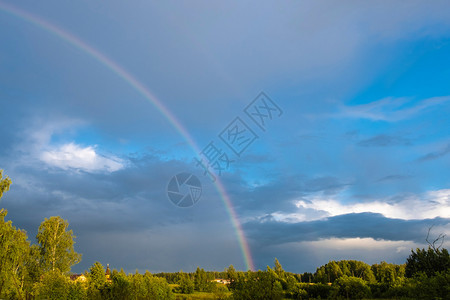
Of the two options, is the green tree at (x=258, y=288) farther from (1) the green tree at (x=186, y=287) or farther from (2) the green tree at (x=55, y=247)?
(1) the green tree at (x=186, y=287)

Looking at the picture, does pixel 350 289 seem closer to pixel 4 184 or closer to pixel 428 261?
pixel 428 261

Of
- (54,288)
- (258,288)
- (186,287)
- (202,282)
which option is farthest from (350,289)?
(202,282)

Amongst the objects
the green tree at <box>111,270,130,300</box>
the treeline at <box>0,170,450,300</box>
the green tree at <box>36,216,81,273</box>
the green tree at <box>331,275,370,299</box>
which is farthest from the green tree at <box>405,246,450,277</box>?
the green tree at <box>36,216,81,273</box>

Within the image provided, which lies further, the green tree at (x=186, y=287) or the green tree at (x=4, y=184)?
the green tree at (x=186, y=287)

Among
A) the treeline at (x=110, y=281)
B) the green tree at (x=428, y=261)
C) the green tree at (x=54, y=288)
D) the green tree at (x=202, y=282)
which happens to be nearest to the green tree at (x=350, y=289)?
the treeline at (x=110, y=281)

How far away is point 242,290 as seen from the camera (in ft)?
45.4

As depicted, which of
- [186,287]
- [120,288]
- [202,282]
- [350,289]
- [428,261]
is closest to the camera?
[120,288]

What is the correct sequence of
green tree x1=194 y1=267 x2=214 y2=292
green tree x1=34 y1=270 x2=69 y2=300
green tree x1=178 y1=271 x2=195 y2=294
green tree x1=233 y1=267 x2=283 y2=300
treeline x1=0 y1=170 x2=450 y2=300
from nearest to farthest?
1. green tree x1=233 y1=267 x2=283 y2=300
2. treeline x1=0 y1=170 x2=450 y2=300
3. green tree x1=34 y1=270 x2=69 y2=300
4. green tree x1=178 y1=271 x2=195 y2=294
5. green tree x1=194 y1=267 x2=214 y2=292

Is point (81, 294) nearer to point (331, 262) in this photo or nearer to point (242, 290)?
point (242, 290)

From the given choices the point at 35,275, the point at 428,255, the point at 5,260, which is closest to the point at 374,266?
the point at 428,255

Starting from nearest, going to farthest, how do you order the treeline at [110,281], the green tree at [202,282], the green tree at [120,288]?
the treeline at [110,281]
the green tree at [120,288]
the green tree at [202,282]

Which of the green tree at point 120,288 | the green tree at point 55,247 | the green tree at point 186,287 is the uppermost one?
the green tree at point 55,247

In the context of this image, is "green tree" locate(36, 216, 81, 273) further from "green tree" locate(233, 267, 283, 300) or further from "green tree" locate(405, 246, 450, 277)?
"green tree" locate(405, 246, 450, 277)

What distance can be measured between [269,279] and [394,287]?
133ft
